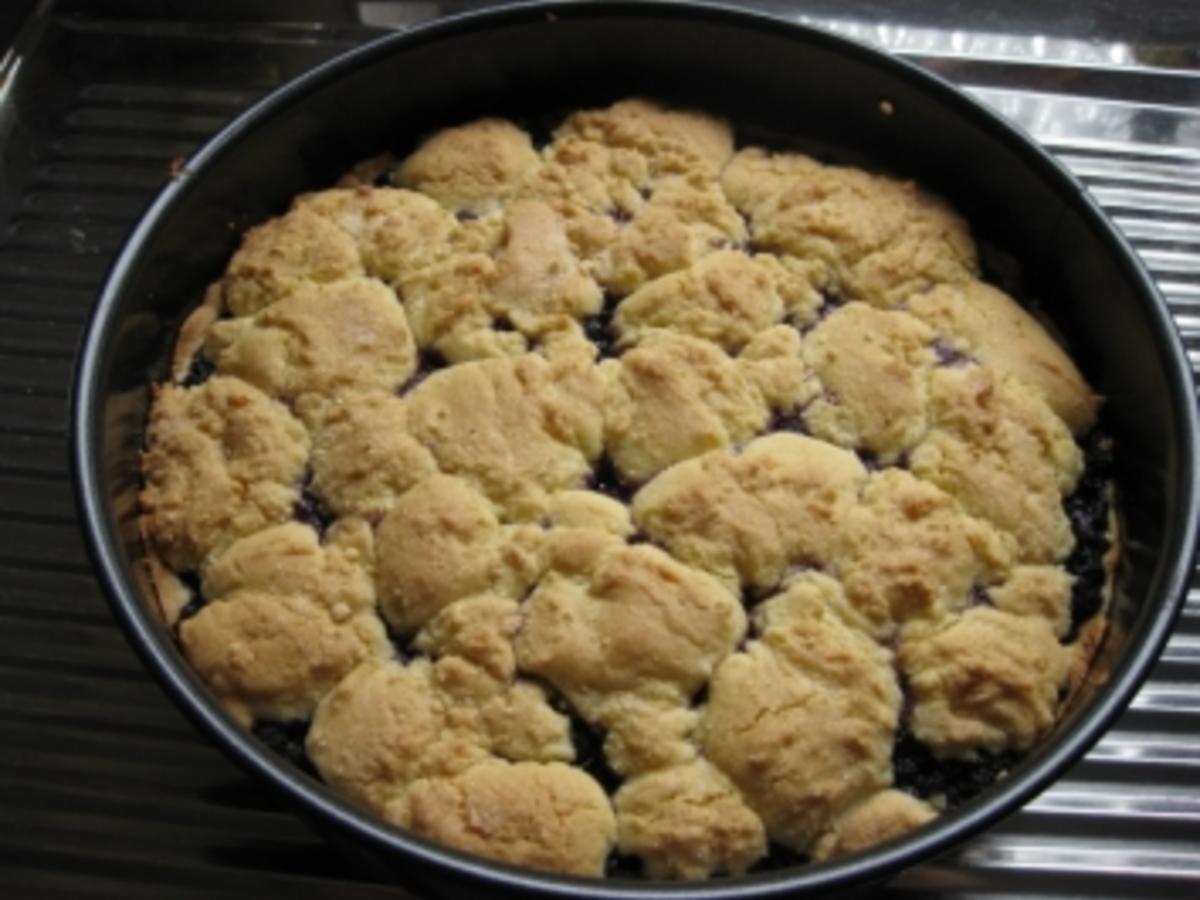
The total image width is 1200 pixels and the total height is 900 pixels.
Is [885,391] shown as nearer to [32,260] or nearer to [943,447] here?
[943,447]

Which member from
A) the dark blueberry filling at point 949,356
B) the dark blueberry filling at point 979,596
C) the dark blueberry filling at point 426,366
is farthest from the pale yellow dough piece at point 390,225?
the dark blueberry filling at point 979,596

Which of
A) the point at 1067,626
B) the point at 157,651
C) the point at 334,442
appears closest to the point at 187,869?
the point at 157,651

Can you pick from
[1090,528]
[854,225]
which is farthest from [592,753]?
[854,225]

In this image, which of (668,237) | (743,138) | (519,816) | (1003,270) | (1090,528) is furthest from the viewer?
(743,138)

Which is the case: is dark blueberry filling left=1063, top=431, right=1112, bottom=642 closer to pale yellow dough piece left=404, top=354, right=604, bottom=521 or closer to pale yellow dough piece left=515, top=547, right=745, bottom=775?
pale yellow dough piece left=515, top=547, right=745, bottom=775

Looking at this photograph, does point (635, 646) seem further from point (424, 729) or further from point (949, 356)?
point (949, 356)

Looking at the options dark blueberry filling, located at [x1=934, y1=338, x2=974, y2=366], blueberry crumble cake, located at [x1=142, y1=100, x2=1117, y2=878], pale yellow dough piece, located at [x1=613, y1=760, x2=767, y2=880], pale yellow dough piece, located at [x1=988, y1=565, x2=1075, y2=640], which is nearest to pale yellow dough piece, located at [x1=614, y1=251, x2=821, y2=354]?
blueberry crumble cake, located at [x1=142, y1=100, x2=1117, y2=878]

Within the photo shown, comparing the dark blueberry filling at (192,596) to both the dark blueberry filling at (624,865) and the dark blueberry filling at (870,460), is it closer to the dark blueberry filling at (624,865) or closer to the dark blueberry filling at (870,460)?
the dark blueberry filling at (624,865)
